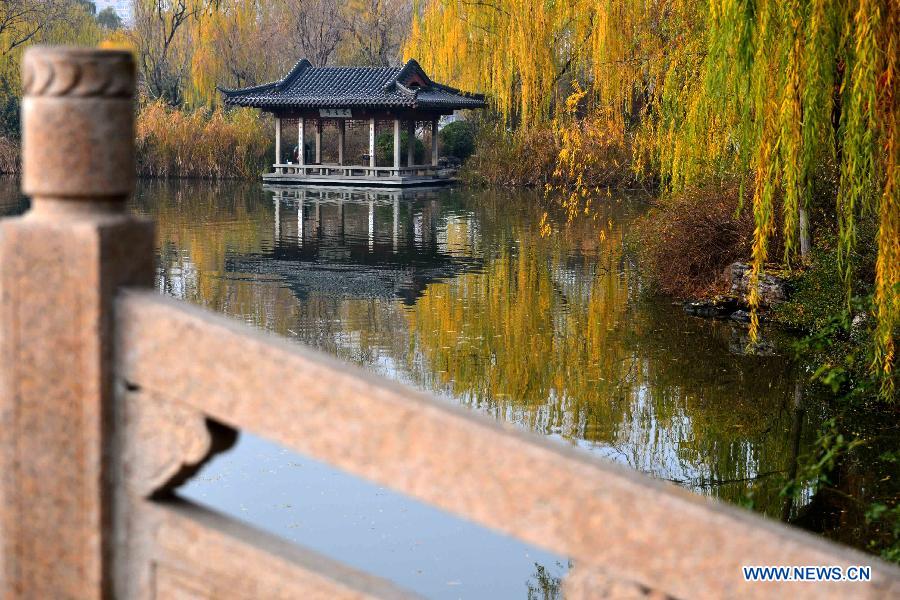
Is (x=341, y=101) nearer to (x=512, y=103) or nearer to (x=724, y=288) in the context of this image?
(x=512, y=103)

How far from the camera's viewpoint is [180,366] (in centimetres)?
182

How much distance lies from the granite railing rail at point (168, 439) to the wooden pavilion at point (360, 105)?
23.1 metres

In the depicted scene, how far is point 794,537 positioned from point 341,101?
80.9ft

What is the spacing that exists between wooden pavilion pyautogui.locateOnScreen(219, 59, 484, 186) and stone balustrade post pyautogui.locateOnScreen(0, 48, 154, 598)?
75.7 ft

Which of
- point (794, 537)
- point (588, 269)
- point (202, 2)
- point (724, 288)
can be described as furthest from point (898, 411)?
point (202, 2)

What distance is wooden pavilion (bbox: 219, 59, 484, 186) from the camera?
2542 cm

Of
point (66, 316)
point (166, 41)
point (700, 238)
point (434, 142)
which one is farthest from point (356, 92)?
point (66, 316)

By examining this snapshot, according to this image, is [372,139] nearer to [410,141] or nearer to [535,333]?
[410,141]

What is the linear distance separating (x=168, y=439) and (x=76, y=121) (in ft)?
1.65

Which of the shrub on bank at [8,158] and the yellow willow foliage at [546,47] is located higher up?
the yellow willow foliage at [546,47]

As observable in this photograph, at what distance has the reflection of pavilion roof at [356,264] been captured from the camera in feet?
39.8

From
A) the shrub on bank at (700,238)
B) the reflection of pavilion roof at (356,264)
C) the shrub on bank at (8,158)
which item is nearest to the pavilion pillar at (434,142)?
the reflection of pavilion roof at (356,264)

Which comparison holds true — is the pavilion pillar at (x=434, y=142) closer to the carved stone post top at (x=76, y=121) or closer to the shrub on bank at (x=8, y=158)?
the shrub on bank at (x=8, y=158)

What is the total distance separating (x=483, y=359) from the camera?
862 centimetres
